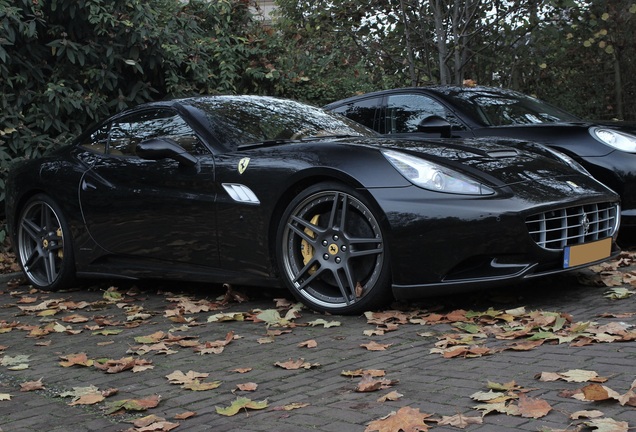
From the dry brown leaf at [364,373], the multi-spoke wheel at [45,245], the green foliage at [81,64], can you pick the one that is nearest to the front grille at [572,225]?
the dry brown leaf at [364,373]

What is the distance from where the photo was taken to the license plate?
498 cm

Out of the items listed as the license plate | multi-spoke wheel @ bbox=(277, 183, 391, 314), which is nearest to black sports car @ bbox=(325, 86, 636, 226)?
the license plate

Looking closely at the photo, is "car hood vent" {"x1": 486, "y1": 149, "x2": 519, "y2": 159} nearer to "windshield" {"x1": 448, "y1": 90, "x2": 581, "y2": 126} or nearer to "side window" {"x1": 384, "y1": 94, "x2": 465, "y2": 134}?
"windshield" {"x1": 448, "y1": 90, "x2": 581, "y2": 126}

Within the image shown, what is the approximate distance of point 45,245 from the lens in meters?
6.98

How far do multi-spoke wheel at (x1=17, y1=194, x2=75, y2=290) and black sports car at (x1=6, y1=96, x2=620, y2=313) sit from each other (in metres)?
0.02

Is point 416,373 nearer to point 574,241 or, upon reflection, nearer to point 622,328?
point 622,328

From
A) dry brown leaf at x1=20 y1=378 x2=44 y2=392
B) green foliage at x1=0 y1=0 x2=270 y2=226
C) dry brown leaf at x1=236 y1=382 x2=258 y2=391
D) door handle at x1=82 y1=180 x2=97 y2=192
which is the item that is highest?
green foliage at x1=0 y1=0 x2=270 y2=226

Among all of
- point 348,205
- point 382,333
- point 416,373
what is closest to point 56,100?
point 348,205

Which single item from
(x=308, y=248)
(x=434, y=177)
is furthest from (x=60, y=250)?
(x=434, y=177)

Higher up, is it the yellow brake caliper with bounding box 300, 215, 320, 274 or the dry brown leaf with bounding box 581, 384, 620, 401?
the yellow brake caliper with bounding box 300, 215, 320, 274

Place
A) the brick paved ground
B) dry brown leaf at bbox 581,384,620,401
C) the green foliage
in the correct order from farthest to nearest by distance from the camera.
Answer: the green foliage → the brick paved ground → dry brown leaf at bbox 581,384,620,401

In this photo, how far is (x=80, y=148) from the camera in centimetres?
686

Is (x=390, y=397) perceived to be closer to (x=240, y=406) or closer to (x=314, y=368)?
(x=240, y=406)

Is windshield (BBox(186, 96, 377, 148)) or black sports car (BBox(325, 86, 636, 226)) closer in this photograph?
windshield (BBox(186, 96, 377, 148))
